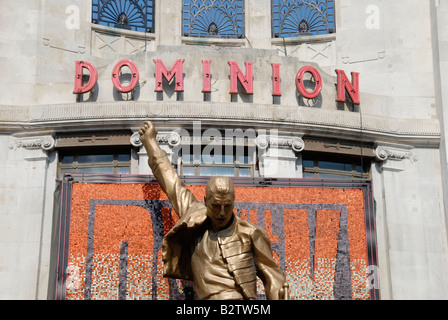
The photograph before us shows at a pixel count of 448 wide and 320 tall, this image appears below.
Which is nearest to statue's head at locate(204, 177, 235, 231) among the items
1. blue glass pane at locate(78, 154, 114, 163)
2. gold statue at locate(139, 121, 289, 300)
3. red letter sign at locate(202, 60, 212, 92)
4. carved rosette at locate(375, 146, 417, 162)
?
gold statue at locate(139, 121, 289, 300)

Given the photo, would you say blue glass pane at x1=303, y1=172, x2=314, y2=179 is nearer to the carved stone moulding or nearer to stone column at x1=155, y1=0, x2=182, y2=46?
the carved stone moulding

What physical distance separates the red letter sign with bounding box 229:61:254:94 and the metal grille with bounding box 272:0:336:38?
444cm

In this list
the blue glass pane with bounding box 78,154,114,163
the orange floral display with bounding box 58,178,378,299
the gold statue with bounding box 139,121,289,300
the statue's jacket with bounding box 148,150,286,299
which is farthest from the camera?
the blue glass pane with bounding box 78,154,114,163

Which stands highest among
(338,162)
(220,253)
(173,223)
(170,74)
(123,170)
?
(170,74)

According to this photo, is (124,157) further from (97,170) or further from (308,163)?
(308,163)

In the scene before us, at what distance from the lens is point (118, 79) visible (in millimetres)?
25562

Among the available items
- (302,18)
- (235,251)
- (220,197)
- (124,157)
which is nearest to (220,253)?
(235,251)

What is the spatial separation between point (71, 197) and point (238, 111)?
4.79 meters

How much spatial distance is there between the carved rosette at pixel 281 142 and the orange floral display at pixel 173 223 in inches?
53.9

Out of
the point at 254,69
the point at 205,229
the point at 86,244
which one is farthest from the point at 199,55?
the point at 205,229

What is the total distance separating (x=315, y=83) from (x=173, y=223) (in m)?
5.71

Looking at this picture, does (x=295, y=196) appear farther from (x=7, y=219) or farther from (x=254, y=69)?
(x=7, y=219)

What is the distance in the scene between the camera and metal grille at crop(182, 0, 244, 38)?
29711mm

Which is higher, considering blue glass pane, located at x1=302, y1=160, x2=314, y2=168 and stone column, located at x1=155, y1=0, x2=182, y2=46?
stone column, located at x1=155, y1=0, x2=182, y2=46
